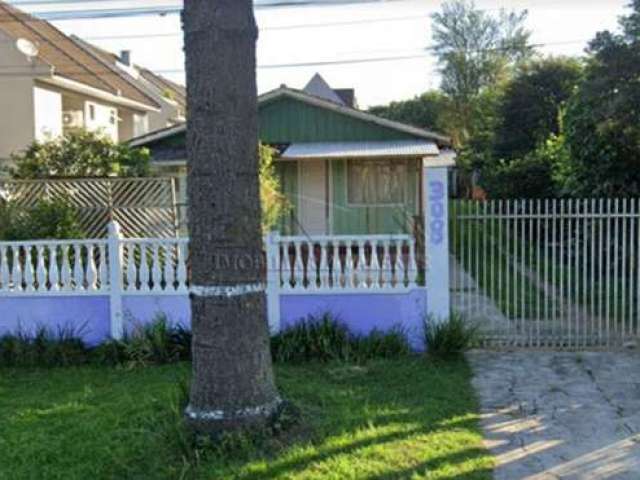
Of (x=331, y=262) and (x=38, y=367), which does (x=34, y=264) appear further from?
(x=331, y=262)

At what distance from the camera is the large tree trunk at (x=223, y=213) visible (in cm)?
511

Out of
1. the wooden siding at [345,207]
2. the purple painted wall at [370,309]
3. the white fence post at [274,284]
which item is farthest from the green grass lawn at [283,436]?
the wooden siding at [345,207]

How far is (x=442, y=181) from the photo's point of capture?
8188mm

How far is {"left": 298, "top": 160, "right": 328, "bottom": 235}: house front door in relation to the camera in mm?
19453

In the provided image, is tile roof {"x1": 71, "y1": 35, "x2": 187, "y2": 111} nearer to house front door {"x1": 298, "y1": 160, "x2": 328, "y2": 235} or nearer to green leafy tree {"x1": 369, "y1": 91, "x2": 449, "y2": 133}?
house front door {"x1": 298, "y1": 160, "x2": 328, "y2": 235}

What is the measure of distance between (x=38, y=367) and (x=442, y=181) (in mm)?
4725

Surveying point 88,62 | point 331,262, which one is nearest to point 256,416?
point 331,262

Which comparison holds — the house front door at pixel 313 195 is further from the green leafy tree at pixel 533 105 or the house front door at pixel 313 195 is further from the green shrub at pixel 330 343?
the green leafy tree at pixel 533 105

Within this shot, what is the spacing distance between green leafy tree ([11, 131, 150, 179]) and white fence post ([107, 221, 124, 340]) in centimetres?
786

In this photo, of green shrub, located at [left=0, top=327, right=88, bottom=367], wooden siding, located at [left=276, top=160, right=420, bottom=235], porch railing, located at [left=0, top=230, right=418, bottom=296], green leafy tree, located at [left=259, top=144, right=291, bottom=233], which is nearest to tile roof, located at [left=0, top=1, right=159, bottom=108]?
wooden siding, located at [left=276, top=160, right=420, bottom=235]

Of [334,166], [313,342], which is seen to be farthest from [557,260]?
[334,166]

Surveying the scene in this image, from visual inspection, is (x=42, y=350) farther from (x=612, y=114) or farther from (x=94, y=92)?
(x=94, y=92)

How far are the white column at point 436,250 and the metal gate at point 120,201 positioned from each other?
572cm

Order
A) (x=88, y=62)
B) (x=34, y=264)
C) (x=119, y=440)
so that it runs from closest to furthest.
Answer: (x=119, y=440) < (x=34, y=264) < (x=88, y=62)
